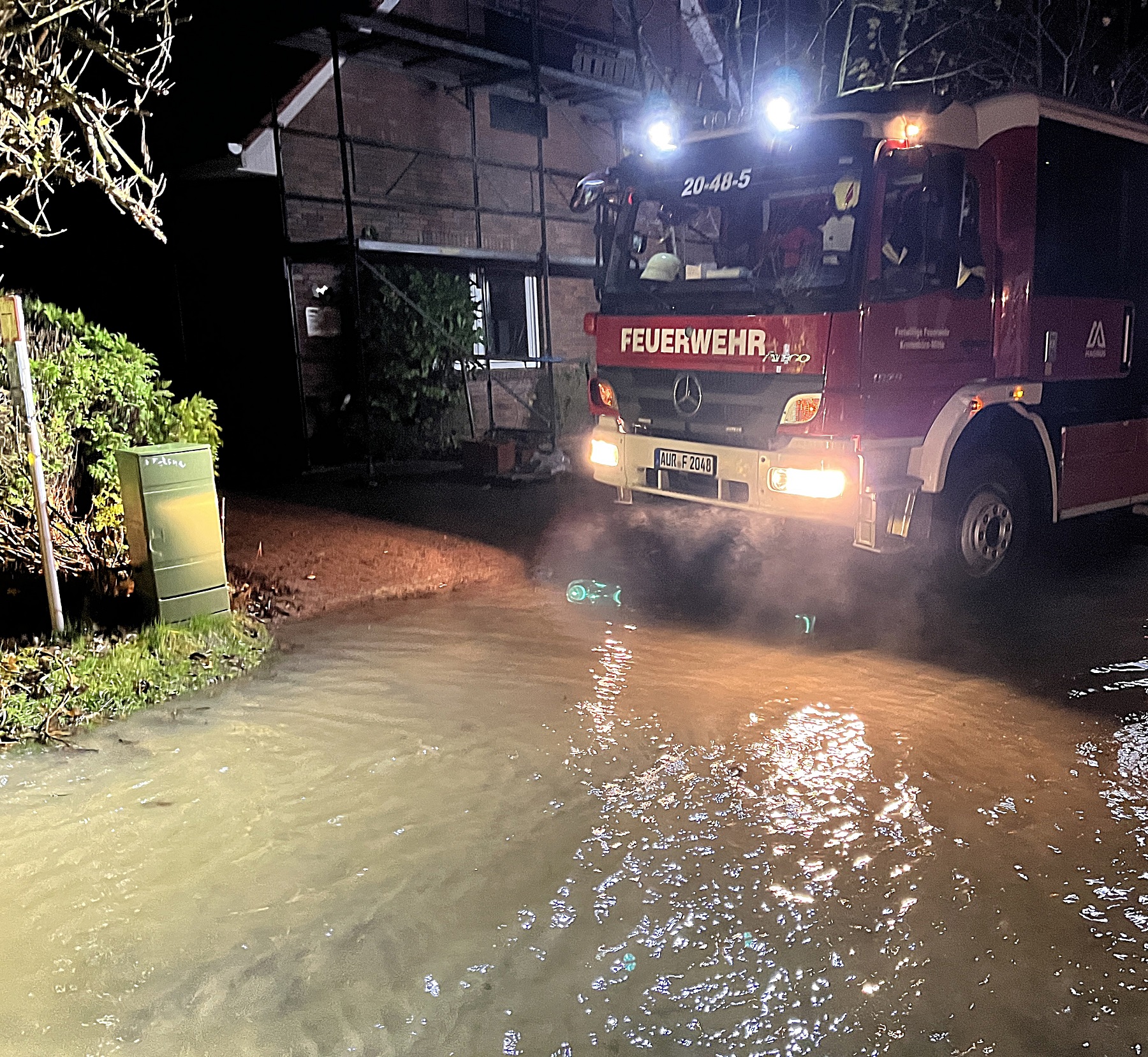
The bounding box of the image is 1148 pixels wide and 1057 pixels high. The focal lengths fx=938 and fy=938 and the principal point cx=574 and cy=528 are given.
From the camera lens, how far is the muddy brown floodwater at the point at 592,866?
2.74 metres

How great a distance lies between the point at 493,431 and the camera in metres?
12.6

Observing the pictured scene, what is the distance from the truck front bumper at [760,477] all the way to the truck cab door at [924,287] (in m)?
0.34

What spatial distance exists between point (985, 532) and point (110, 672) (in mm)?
5852

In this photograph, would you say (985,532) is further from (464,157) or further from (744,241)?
(464,157)

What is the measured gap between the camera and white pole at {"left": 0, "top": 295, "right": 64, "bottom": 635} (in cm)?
507

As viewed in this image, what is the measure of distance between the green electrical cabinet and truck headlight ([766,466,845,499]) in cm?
362

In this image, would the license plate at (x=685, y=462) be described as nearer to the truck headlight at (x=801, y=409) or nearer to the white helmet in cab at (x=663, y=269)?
the truck headlight at (x=801, y=409)

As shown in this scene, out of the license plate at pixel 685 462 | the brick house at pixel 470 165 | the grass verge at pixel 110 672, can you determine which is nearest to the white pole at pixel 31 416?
the grass verge at pixel 110 672

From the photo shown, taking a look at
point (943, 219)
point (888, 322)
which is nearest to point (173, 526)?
point (888, 322)

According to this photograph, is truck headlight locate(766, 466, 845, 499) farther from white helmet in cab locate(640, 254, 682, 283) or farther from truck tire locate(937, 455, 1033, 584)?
white helmet in cab locate(640, 254, 682, 283)

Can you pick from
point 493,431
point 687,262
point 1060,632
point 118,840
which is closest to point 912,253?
point 687,262

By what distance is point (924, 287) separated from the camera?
237 inches

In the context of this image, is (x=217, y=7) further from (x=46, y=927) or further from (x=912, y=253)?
(x=46, y=927)

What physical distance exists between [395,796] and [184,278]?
12087 mm
